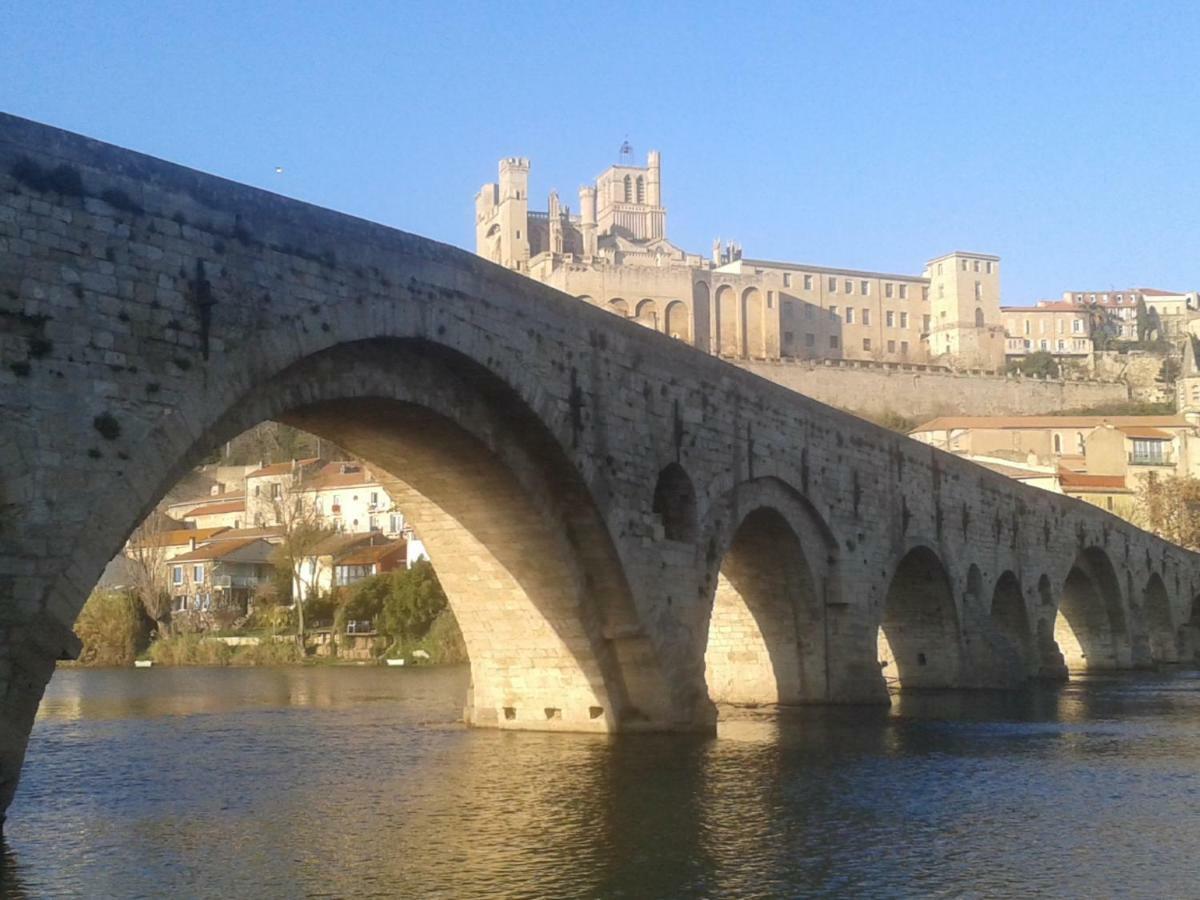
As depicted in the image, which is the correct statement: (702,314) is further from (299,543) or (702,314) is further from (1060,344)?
(299,543)

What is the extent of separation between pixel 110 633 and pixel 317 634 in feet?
25.2

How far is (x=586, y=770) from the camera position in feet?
52.4

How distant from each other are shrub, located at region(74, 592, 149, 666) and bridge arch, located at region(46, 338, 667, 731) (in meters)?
36.6

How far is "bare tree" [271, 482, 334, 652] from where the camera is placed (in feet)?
177

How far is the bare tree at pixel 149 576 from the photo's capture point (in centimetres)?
5606

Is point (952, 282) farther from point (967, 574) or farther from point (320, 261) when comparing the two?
point (320, 261)

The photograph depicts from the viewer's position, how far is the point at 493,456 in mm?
16656

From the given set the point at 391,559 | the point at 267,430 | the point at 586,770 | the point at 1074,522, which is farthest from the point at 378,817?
the point at 267,430

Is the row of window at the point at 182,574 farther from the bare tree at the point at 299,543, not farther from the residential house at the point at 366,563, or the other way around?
the residential house at the point at 366,563

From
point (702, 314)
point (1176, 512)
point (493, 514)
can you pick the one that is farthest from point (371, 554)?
point (702, 314)

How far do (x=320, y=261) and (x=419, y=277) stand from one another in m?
1.56

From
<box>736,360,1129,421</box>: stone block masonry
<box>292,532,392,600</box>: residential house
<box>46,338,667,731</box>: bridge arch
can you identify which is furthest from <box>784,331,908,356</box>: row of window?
<box>46,338,667,731</box>: bridge arch

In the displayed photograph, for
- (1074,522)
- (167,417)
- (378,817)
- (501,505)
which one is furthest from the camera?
(1074,522)

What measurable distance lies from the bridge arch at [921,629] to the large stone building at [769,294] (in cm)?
6725
